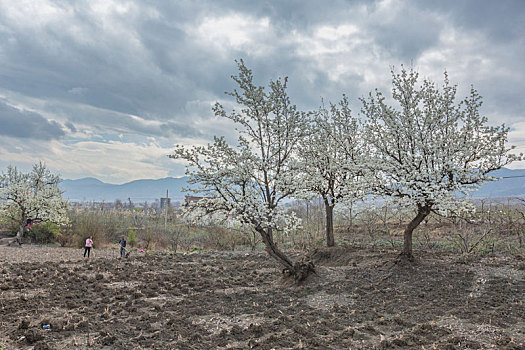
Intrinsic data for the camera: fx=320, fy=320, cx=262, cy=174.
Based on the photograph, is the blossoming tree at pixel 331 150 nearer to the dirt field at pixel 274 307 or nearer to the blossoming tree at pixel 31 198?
the dirt field at pixel 274 307

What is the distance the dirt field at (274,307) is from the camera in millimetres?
4645

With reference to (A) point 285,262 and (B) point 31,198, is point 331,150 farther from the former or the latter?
(B) point 31,198

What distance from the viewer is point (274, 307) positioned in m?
6.36

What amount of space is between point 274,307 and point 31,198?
17.5 metres

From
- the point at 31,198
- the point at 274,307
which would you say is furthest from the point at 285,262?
the point at 31,198

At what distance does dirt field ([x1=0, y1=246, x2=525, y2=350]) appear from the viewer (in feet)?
15.2

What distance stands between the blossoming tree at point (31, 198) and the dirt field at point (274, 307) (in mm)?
8994

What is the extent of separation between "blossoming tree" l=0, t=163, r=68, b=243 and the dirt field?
8994mm

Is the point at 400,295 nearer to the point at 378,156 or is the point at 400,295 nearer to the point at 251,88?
the point at 378,156

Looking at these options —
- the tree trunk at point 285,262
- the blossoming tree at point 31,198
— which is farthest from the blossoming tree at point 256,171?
the blossoming tree at point 31,198

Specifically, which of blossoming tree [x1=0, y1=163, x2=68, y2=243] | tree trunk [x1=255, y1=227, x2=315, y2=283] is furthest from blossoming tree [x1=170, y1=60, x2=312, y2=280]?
blossoming tree [x1=0, y1=163, x2=68, y2=243]

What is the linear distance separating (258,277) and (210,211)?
2977mm

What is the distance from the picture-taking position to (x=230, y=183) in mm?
7441

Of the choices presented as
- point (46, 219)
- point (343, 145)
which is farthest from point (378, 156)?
point (46, 219)
